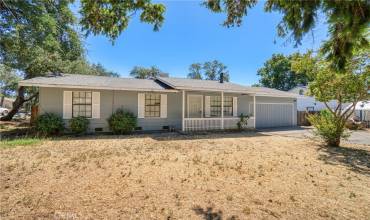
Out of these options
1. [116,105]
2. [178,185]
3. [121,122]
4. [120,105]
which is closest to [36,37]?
[116,105]

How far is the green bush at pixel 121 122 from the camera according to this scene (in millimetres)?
12031

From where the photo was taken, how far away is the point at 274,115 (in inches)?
746

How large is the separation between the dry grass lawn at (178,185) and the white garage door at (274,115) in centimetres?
1019

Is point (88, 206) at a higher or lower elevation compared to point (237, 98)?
lower

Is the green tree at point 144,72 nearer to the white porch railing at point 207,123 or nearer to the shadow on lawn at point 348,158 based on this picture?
the white porch railing at point 207,123

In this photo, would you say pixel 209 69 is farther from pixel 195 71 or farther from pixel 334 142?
pixel 334 142

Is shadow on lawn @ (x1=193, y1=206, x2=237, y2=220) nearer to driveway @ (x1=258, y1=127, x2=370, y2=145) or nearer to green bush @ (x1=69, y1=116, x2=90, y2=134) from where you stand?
green bush @ (x1=69, y1=116, x2=90, y2=134)

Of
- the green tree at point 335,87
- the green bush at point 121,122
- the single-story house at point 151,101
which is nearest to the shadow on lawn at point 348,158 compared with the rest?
the green tree at point 335,87

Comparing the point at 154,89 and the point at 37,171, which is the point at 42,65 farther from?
the point at 37,171

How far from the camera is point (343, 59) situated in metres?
4.06

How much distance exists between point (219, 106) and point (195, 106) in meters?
1.81

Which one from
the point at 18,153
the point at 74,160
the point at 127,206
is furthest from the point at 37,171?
the point at 127,206

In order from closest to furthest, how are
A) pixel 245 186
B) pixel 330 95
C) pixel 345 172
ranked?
pixel 245 186, pixel 345 172, pixel 330 95

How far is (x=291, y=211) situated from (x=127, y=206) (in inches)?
108
